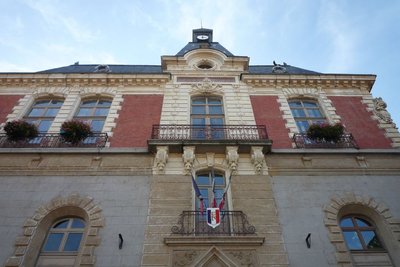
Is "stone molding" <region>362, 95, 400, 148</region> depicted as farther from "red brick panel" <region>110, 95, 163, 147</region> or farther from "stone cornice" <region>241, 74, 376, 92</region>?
"red brick panel" <region>110, 95, 163, 147</region>

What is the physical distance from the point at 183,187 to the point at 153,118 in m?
4.04

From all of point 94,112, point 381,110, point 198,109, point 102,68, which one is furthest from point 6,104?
point 381,110

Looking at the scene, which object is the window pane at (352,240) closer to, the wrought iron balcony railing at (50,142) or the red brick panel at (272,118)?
the red brick panel at (272,118)

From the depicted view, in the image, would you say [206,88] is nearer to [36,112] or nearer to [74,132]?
[74,132]

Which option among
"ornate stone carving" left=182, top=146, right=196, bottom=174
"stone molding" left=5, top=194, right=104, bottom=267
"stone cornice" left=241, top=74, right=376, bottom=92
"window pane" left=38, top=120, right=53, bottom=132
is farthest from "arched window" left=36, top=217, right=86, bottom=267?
"stone cornice" left=241, top=74, right=376, bottom=92

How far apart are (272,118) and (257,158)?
306 centimetres

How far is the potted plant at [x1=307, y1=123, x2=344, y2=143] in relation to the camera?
12.2 metres

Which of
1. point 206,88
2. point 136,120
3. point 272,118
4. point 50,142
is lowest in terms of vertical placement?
point 50,142

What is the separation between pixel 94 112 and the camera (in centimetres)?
1402

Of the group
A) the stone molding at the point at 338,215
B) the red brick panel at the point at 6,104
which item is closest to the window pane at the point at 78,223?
the red brick panel at the point at 6,104

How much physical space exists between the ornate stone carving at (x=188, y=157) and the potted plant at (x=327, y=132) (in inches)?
188

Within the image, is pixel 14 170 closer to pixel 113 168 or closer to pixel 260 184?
pixel 113 168

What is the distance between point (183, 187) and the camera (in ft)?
34.0

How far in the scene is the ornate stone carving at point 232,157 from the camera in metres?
10.9
